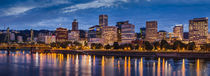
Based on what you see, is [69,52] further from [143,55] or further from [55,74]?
[55,74]

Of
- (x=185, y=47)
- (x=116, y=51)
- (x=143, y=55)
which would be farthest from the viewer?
(x=116, y=51)

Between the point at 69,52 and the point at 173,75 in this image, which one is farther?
the point at 69,52

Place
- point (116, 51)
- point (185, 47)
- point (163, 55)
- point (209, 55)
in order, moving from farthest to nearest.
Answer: point (116, 51) → point (185, 47) → point (163, 55) → point (209, 55)

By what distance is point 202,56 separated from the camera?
99750 millimetres

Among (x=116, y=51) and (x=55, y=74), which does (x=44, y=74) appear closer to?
(x=55, y=74)

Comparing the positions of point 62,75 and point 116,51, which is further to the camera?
point 116,51

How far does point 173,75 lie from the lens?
47812 mm

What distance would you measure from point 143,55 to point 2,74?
259 ft

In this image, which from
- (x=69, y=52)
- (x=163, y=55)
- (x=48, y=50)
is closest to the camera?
(x=163, y=55)

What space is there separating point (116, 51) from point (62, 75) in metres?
89.6

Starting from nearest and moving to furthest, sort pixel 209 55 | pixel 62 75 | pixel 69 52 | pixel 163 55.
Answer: pixel 62 75, pixel 209 55, pixel 163 55, pixel 69 52

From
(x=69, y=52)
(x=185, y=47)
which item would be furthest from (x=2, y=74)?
(x=69, y=52)

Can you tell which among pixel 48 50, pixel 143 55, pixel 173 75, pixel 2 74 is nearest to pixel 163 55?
pixel 143 55

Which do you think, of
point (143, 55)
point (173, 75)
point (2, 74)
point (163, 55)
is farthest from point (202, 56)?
point (2, 74)
